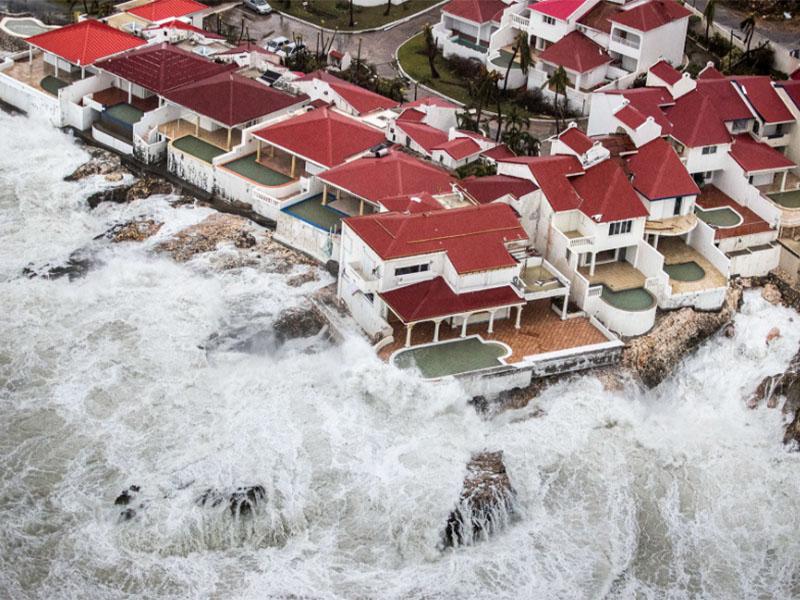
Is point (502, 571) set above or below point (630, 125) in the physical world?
below

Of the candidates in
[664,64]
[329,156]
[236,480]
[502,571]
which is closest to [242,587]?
[236,480]

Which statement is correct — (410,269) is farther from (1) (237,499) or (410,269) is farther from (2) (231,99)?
(2) (231,99)

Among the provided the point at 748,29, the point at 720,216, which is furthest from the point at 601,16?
the point at 720,216

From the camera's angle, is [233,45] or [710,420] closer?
[710,420]

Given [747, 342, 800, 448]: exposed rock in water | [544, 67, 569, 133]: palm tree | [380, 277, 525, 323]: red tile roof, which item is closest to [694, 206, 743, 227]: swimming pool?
[747, 342, 800, 448]: exposed rock in water

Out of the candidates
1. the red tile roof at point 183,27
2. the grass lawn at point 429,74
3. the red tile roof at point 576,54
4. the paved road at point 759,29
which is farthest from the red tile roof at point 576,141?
the red tile roof at point 183,27

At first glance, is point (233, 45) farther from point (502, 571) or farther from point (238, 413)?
point (502, 571)
